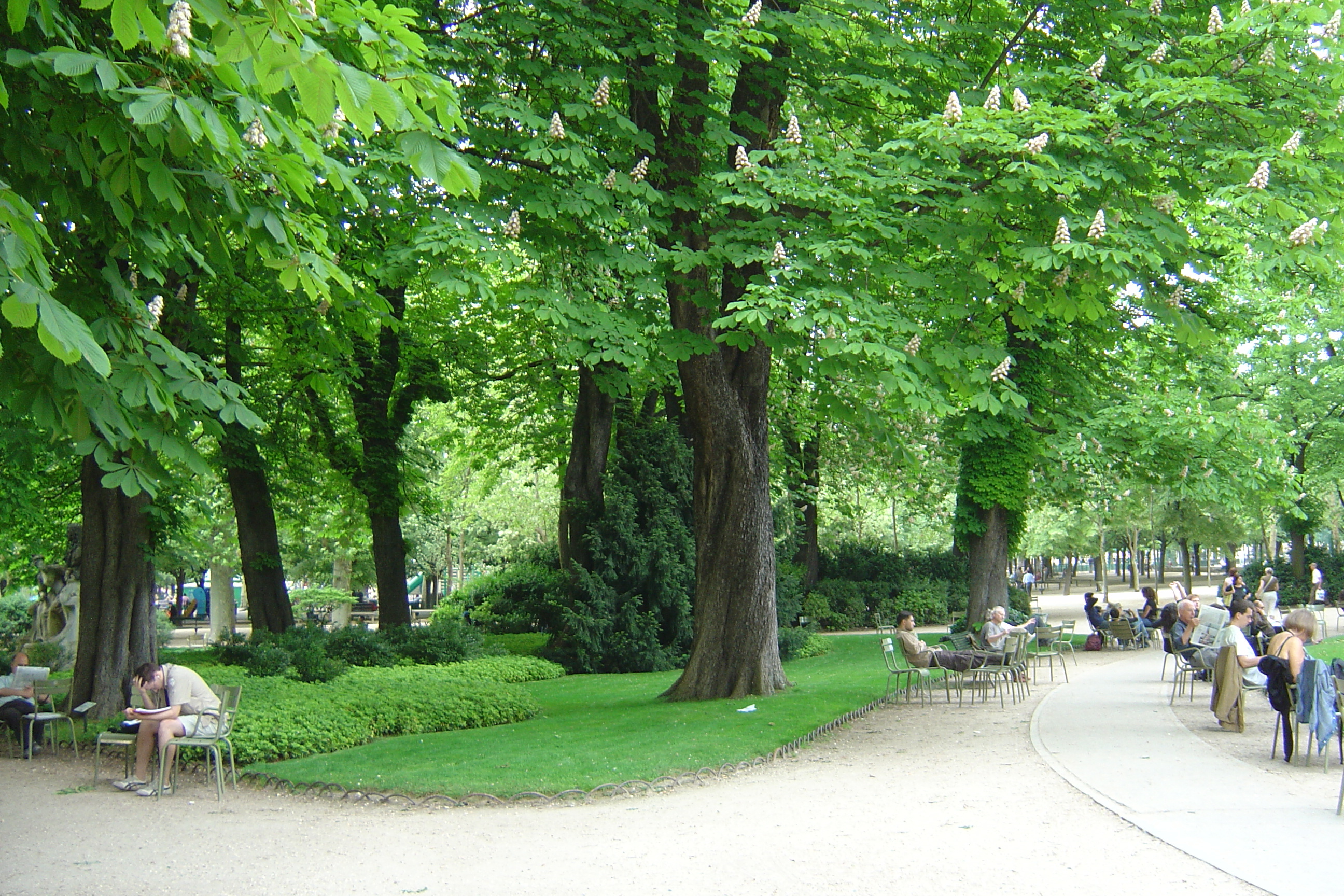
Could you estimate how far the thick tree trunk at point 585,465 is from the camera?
21.5m

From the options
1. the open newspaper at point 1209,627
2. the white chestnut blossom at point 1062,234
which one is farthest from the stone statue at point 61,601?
the open newspaper at point 1209,627

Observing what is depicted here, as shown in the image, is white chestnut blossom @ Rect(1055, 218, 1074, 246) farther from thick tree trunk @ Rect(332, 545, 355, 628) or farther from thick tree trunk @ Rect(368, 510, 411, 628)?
thick tree trunk @ Rect(332, 545, 355, 628)

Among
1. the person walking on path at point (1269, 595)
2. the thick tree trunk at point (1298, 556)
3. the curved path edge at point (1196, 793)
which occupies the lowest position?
the curved path edge at point (1196, 793)

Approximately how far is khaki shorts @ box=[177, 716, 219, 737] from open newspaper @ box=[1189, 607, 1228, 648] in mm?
13138

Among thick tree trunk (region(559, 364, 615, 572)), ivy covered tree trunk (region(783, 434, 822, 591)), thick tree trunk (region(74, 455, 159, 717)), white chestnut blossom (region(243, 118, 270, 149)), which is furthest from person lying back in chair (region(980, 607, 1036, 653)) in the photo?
white chestnut blossom (region(243, 118, 270, 149))

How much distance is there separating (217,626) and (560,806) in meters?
30.6

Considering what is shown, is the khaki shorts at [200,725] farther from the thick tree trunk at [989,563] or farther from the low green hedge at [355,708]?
the thick tree trunk at [989,563]

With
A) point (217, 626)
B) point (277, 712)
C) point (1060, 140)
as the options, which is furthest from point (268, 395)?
point (217, 626)

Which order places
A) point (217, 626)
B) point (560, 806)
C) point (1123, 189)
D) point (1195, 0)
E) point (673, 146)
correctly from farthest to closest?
point (217, 626) < point (673, 146) < point (1195, 0) < point (1123, 189) < point (560, 806)

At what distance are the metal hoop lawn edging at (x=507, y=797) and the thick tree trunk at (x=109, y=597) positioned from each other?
3.89 metres

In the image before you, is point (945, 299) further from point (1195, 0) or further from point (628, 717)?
point (628, 717)

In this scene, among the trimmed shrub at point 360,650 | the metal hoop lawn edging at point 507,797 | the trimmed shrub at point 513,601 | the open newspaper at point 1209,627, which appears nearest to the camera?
the metal hoop lawn edging at point 507,797

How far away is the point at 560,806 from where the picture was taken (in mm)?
8938

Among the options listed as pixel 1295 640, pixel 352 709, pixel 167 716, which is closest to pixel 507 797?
pixel 167 716
